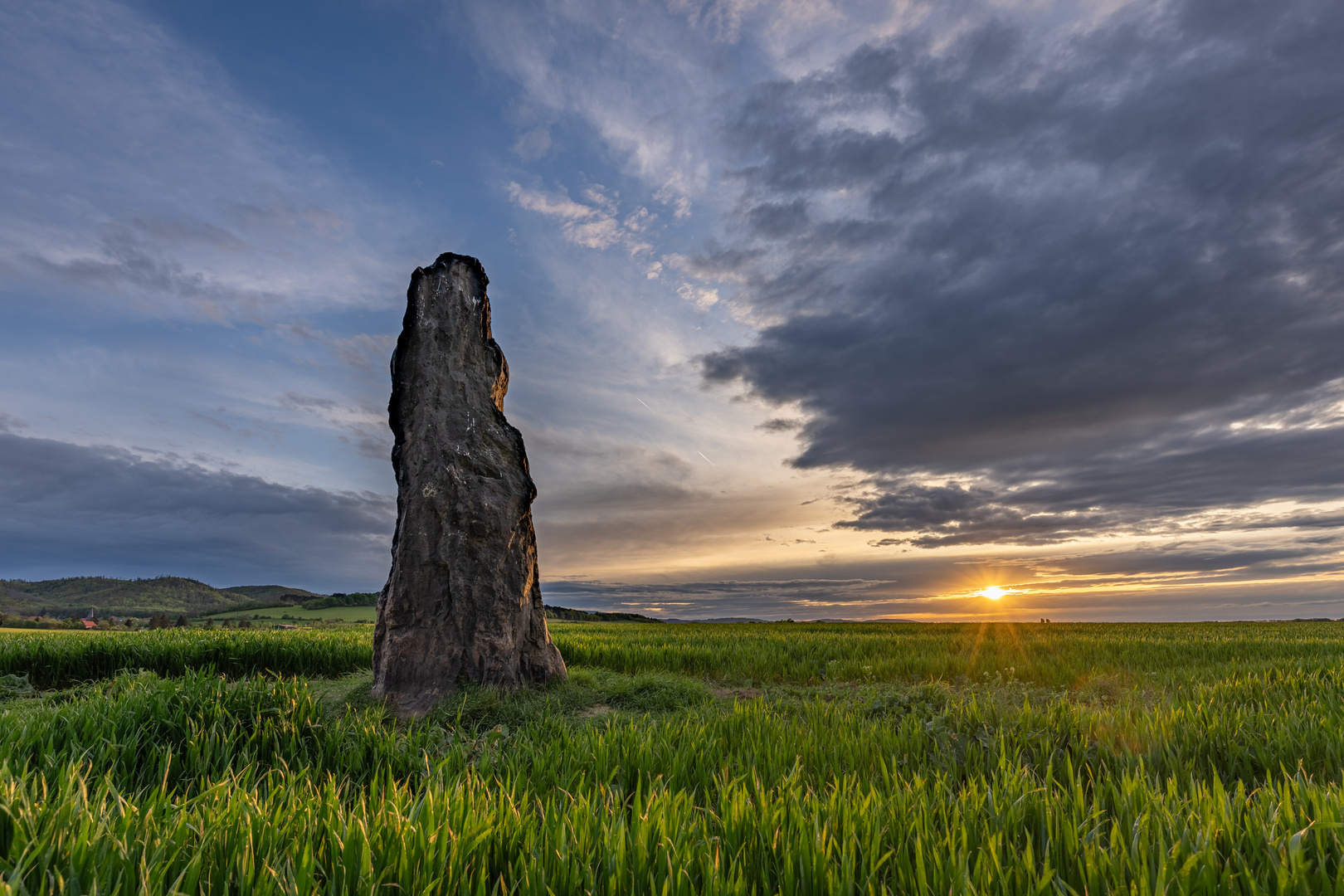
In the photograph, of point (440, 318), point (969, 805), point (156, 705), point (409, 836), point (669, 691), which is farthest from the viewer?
point (440, 318)

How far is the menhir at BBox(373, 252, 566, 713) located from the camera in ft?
26.6

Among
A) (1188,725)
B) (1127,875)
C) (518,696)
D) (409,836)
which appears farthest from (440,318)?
(1188,725)

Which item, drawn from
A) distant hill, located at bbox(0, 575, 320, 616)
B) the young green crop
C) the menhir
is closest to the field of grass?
the menhir

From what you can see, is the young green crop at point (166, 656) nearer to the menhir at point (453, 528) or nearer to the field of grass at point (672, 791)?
the field of grass at point (672, 791)

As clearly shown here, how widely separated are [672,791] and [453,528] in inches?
207

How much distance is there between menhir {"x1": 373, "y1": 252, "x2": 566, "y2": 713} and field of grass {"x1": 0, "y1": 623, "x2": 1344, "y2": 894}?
0.67m

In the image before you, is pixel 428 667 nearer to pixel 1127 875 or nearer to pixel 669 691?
pixel 669 691

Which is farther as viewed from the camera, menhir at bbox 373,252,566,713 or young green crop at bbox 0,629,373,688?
young green crop at bbox 0,629,373,688

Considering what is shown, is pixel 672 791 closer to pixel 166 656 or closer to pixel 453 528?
pixel 453 528

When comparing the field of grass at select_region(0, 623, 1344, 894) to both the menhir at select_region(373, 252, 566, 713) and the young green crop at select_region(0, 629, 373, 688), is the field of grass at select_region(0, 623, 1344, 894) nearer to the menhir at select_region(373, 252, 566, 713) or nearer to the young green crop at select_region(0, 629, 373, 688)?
the menhir at select_region(373, 252, 566, 713)

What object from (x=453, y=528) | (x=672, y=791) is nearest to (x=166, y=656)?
(x=453, y=528)

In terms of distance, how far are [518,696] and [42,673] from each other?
9373mm

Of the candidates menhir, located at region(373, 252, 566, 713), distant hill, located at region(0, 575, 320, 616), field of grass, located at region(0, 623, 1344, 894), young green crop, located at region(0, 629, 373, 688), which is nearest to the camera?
field of grass, located at region(0, 623, 1344, 894)

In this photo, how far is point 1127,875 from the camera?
2.69m
